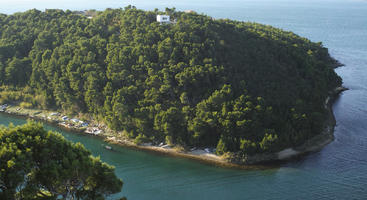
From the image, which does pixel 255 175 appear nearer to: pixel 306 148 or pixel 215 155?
pixel 215 155

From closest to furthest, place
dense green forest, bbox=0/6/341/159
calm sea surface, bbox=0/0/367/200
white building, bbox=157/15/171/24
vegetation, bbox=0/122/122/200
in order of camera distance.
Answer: vegetation, bbox=0/122/122/200 < calm sea surface, bbox=0/0/367/200 < dense green forest, bbox=0/6/341/159 < white building, bbox=157/15/171/24

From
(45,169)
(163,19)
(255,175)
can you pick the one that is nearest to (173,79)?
(163,19)

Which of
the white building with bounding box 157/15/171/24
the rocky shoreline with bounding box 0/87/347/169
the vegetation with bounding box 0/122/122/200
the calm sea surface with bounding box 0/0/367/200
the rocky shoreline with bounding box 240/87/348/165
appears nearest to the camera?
the vegetation with bounding box 0/122/122/200

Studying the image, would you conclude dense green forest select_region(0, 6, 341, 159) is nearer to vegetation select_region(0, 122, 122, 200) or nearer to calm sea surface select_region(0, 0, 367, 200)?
calm sea surface select_region(0, 0, 367, 200)

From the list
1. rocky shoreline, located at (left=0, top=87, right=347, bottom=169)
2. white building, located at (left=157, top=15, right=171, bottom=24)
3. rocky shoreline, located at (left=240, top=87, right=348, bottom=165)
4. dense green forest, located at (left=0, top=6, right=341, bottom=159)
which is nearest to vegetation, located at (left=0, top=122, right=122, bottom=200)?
rocky shoreline, located at (left=0, top=87, right=347, bottom=169)

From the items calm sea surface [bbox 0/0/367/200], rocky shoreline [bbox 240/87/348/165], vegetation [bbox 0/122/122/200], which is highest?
vegetation [bbox 0/122/122/200]

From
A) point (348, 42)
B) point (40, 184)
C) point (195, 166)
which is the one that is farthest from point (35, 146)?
point (348, 42)
